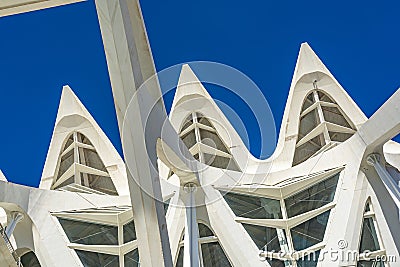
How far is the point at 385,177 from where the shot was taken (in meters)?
A: 12.4

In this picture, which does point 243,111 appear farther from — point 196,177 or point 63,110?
point 63,110

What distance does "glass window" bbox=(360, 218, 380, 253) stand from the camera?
14195mm

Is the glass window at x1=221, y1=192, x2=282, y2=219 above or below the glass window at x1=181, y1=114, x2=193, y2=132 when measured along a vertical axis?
below

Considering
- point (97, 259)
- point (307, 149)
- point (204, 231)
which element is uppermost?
point (307, 149)

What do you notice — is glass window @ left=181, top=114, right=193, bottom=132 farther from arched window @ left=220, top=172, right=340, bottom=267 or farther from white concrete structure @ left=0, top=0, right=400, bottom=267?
arched window @ left=220, top=172, right=340, bottom=267

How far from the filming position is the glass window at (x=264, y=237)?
49.2 ft

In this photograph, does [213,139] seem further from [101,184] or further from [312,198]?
[312,198]

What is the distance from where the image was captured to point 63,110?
26922 mm

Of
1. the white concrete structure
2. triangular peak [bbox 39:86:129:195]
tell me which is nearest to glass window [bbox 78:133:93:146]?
triangular peak [bbox 39:86:129:195]

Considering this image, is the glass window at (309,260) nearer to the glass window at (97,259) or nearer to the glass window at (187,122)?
the glass window at (97,259)

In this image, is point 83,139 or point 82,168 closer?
point 82,168

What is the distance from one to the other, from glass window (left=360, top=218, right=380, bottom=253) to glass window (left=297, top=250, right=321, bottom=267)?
1434 millimetres

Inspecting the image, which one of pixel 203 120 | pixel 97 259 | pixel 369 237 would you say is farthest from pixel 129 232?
pixel 203 120

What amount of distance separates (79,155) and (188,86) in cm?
759
